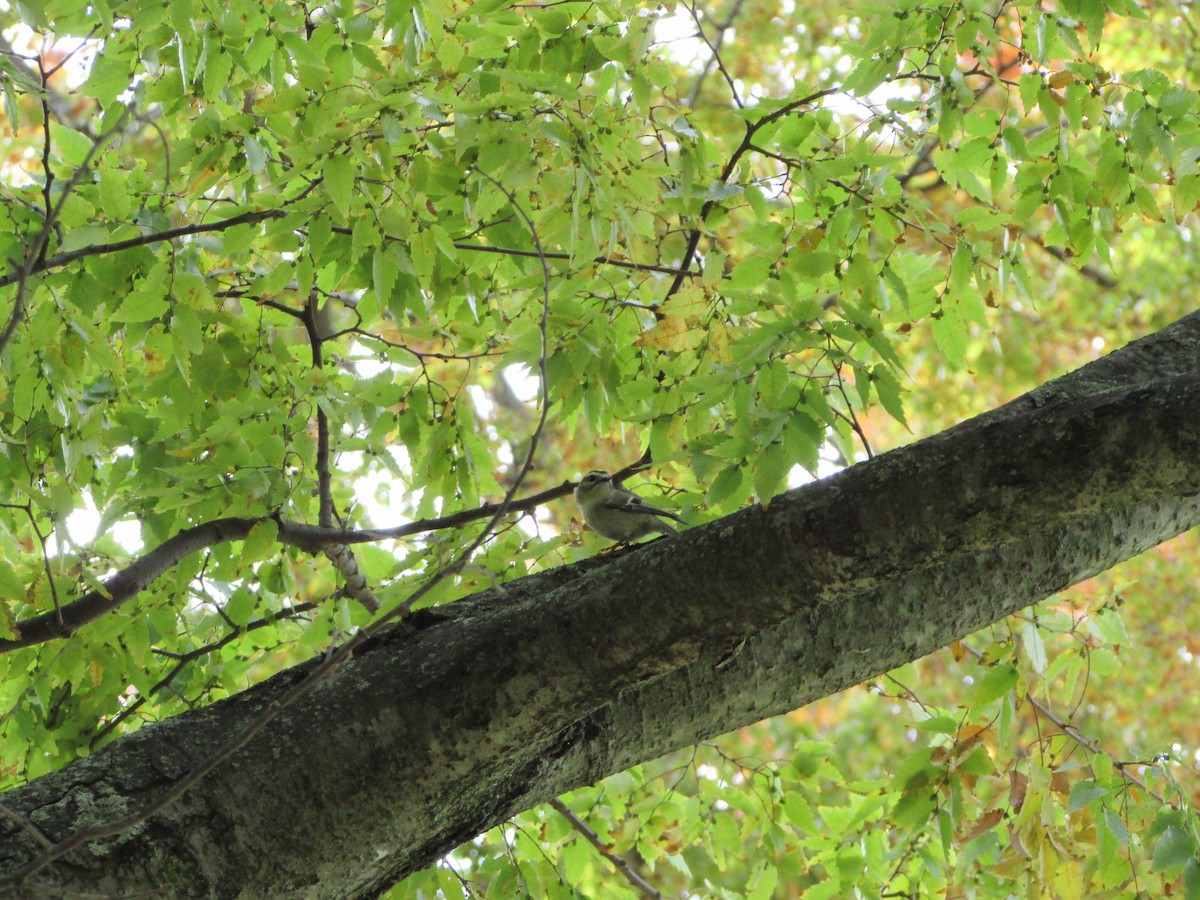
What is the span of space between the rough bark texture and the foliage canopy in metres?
0.23

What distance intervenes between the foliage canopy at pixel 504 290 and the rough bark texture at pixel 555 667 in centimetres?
23

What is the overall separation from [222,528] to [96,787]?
91 centimetres

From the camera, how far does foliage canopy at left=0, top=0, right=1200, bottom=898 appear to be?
2324mm

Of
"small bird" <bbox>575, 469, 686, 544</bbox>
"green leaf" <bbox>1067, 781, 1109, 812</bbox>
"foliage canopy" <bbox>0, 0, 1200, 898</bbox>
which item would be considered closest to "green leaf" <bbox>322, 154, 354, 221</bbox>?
"foliage canopy" <bbox>0, 0, 1200, 898</bbox>

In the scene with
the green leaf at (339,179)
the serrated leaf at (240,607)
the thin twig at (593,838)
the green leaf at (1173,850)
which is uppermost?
the green leaf at (339,179)

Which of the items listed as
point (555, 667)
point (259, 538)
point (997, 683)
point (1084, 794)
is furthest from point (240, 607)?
point (1084, 794)

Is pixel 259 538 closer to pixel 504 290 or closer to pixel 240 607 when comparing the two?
pixel 240 607

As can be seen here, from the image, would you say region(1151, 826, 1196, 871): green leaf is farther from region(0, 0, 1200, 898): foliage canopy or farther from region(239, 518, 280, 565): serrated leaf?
region(239, 518, 280, 565): serrated leaf

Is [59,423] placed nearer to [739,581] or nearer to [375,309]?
[375,309]

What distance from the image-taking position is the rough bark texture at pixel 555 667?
1713 millimetres

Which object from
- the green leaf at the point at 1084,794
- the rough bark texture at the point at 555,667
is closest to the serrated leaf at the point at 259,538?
the rough bark texture at the point at 555,667

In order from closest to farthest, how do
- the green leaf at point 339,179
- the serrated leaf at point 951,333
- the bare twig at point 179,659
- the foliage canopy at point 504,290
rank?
the green leaf at point 339,179 < the foliage canopy at point 504,290 < the serrated leaf at point 951,333 < the bare twig at point 179,659

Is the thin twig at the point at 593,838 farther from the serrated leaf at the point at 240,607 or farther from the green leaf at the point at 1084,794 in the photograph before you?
the green leaf at the point at 1084,794

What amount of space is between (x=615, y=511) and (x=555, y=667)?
1.76 metres
